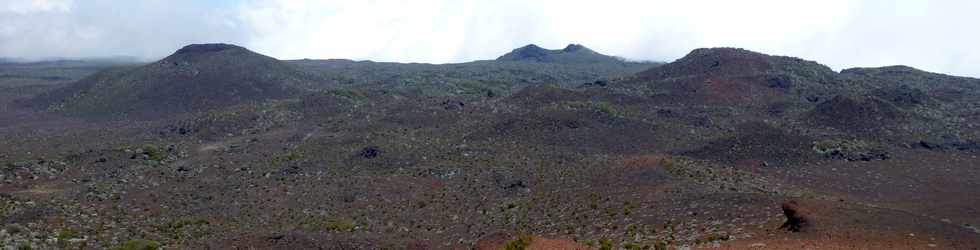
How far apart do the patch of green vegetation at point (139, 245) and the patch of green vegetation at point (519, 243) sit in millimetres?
13782

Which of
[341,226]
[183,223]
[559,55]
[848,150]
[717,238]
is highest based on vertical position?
[559,55]

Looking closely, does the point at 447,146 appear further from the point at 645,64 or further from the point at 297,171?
the point at 645,64

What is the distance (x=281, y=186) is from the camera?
41312 mm

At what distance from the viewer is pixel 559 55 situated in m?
156

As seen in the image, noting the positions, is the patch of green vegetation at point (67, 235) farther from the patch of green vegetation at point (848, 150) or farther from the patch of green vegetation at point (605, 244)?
the patch of green vegetation at point (848, 150)

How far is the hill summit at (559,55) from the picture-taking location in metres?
148

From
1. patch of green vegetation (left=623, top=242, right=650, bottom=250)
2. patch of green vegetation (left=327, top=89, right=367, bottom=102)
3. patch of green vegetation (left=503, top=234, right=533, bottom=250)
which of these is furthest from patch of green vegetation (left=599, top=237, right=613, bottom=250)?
patch of green vegetation (left=327, top=89, right=367, bottom=102)

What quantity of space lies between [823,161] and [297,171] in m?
31.6

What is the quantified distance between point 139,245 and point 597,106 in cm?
3889

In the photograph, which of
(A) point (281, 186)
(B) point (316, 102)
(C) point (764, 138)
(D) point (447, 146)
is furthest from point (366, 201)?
(B) point (316, 102)

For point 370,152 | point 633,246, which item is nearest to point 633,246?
point 633,246

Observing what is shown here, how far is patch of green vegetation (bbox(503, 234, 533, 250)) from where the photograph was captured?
90.2 ft

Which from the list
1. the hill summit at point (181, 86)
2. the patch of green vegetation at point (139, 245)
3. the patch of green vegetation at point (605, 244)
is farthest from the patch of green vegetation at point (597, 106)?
the hill summit at point (181, 86)

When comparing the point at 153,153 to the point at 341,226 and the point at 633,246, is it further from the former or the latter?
the point at 633,246
